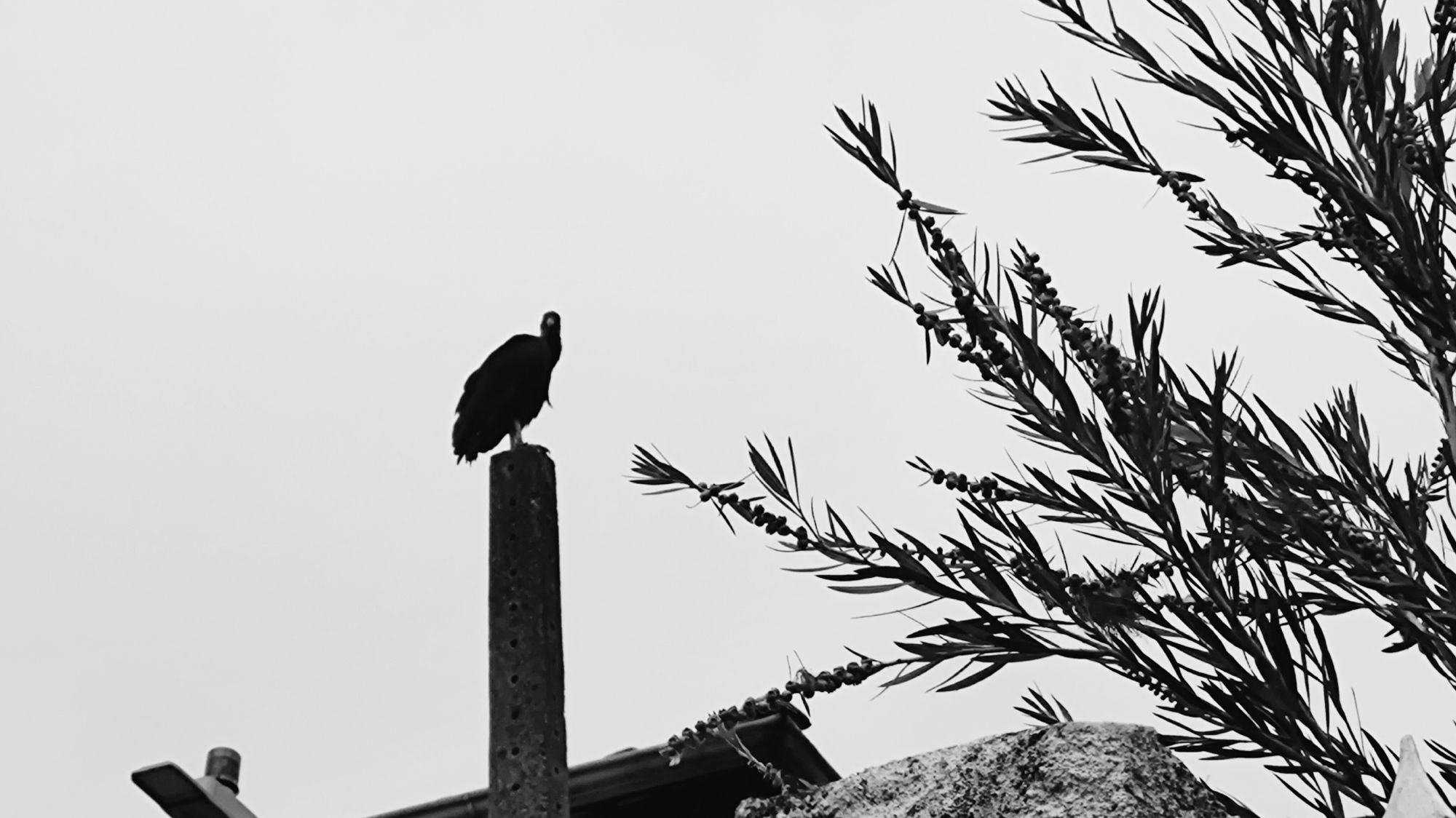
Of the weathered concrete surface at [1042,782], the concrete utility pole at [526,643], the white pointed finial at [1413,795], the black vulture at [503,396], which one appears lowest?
the white pointed finial at [1413,795]

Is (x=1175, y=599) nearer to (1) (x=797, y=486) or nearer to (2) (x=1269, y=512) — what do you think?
(2) (x=1269, y=512)

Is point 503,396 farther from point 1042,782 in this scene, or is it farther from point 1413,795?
point 1413,795

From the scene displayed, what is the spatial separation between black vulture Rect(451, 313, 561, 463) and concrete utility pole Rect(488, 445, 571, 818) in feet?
2.49

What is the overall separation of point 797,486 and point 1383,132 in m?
1.84

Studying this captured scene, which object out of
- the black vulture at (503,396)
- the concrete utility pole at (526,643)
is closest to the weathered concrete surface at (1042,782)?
the concrete utility pole at (526,643)

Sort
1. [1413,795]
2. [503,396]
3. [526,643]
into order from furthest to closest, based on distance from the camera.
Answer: [503,396]
[526,643]
[1413,795]

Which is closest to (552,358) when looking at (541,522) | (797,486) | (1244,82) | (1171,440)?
(797,486)

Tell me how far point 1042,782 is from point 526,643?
3.22 ft

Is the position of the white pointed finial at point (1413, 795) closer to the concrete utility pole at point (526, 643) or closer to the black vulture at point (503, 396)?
the concrete utility pole at point (526, 643)

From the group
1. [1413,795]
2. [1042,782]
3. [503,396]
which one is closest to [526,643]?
[1042,782]

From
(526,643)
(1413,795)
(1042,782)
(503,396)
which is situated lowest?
(1413,795)

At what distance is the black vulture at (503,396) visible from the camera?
4.06 meters

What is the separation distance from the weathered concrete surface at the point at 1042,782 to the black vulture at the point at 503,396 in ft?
5.07

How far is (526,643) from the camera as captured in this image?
2.96 meters
